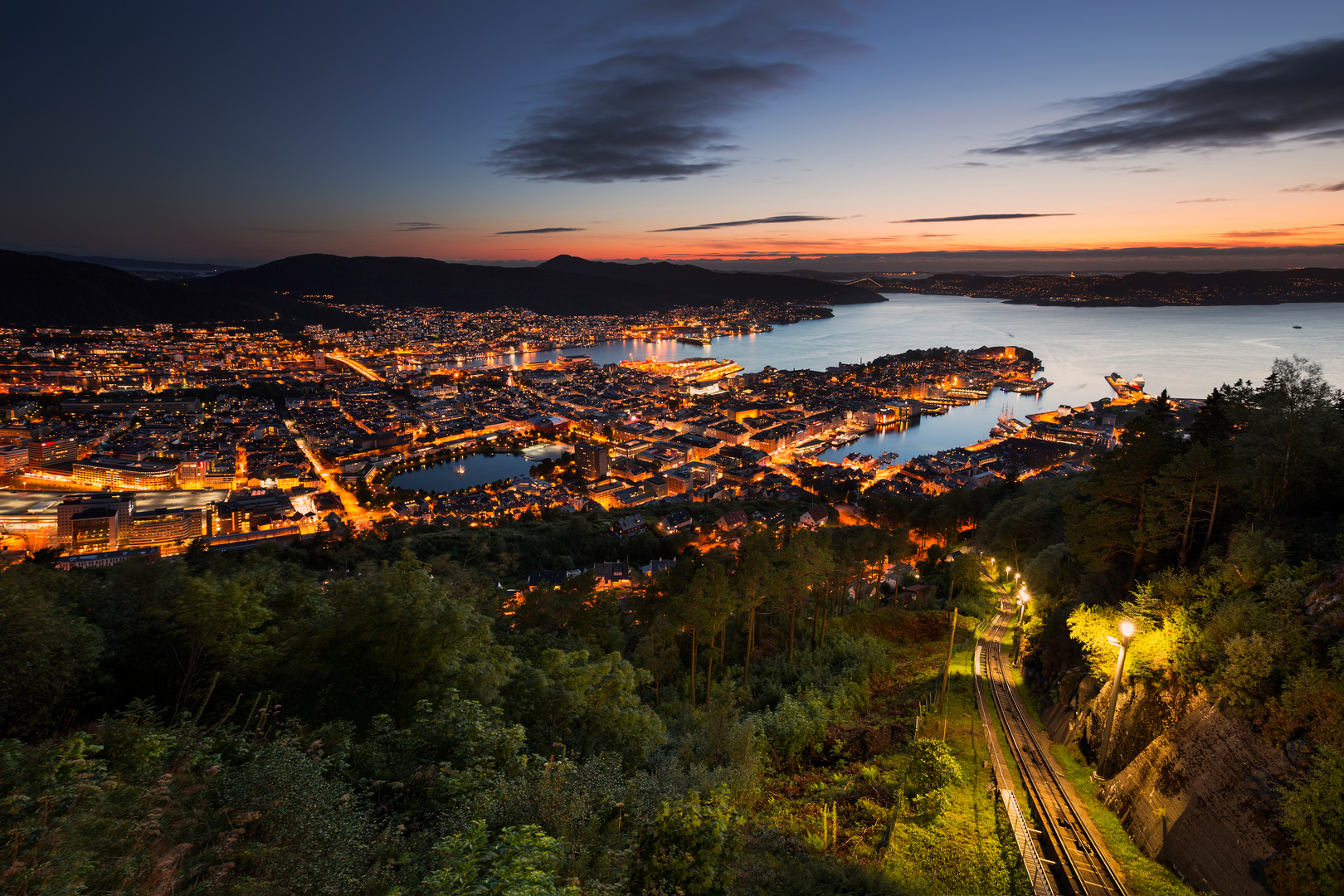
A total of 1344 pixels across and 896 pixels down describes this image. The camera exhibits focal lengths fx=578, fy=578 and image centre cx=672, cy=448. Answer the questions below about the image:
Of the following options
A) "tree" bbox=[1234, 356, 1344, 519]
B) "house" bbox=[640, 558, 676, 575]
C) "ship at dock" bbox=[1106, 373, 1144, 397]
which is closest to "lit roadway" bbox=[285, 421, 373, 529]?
"house" bbox=[640, 558, 676, 575]

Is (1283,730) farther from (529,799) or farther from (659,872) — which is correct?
(529,799)

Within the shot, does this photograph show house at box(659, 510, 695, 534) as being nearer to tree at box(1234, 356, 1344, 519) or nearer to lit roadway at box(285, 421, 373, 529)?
lit roadway at box(285, 421, 373, 529)

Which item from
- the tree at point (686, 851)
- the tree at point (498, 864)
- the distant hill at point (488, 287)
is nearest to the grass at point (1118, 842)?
the tree at point (686, 851)

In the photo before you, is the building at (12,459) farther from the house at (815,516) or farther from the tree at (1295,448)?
the tree at (1295,448)

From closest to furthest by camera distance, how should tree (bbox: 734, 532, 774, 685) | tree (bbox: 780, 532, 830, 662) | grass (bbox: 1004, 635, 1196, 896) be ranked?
grass (bbox: 1004, 635, 1196, 896), tree (bbox: 734, 532, 774, 685), tree (bbox: 780, 532, 830, 662)

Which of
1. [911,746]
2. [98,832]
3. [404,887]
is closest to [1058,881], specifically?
[911,746]

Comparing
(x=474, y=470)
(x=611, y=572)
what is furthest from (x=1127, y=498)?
Answer: (x=474, y=470)

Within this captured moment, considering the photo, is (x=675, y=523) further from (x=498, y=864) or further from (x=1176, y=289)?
(x=1176, y=289)
